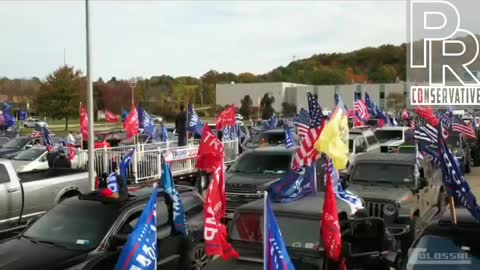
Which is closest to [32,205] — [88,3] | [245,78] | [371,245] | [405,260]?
[88,3]

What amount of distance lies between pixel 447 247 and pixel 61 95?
179ft

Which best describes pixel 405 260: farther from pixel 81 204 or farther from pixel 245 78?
pixel 245 78

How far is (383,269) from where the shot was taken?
22.7 feet

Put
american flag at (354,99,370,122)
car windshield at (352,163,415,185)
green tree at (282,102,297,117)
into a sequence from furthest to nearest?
1. green tree at (282,102,297,117)
2. american flag at (354,99,370,122)
3. car windshield at (352,163,415,185)

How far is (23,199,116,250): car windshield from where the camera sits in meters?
7.04

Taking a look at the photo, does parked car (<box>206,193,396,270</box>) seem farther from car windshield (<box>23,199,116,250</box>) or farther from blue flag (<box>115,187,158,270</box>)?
car windshield (<box>23,199,116,250</box>)

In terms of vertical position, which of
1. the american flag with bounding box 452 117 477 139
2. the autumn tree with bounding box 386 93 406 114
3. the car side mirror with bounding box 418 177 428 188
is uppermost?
the autumn tree with bounding box 386 93 406 114

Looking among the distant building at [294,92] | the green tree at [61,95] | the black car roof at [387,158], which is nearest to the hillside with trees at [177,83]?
the green tree at [61,95]

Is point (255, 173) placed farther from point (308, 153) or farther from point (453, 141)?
point (453, 141)

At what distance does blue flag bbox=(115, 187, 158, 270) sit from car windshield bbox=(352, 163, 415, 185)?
6.97m

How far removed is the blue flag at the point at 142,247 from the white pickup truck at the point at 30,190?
578 centimetres

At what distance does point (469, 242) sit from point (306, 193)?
2503 millimetres

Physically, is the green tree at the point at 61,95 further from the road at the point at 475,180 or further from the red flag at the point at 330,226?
the red flag at the point at 330,226

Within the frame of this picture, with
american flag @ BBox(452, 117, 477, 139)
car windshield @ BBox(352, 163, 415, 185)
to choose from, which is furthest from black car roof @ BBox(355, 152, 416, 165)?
american flag @ BBox(452, 117, 477, 139)
